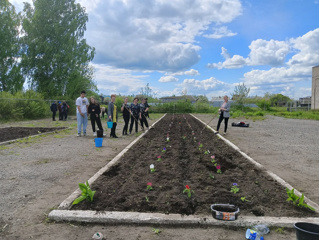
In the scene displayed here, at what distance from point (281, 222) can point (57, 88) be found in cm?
3286

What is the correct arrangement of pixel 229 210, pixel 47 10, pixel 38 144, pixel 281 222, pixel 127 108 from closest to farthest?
pixel 281 222, pixel 229 210, pixel 38 144, pixel 127 108, pixel 47 10

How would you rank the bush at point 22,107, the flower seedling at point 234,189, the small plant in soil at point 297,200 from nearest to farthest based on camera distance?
the small plant in soil at point 297,200 → the flower seedling at point 234,189 → the bush at point 22,107

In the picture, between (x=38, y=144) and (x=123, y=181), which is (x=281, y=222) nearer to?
(x=123, y=181)

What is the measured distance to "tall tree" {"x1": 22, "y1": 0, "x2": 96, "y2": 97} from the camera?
105ft

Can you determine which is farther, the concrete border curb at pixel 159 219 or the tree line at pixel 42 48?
the tree line at pixel 42 48

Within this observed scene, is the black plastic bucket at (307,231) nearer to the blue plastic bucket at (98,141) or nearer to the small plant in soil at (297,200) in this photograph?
the small plant in soil at (297,200)

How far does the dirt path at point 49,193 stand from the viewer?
3.24 meters

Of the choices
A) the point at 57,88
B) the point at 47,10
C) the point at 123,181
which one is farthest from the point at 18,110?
the point at 123,181

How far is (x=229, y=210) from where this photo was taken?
3.76 metres

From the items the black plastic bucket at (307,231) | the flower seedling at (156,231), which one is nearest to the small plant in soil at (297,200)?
the black plastic bucket at (307,231)

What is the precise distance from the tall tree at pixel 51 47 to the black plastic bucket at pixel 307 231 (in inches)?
1280

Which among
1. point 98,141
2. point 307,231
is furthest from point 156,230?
point 98,141

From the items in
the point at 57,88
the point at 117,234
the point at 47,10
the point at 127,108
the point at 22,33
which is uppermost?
the point at 47,10

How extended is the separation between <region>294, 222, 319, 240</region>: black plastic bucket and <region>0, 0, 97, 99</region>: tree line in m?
32.3
